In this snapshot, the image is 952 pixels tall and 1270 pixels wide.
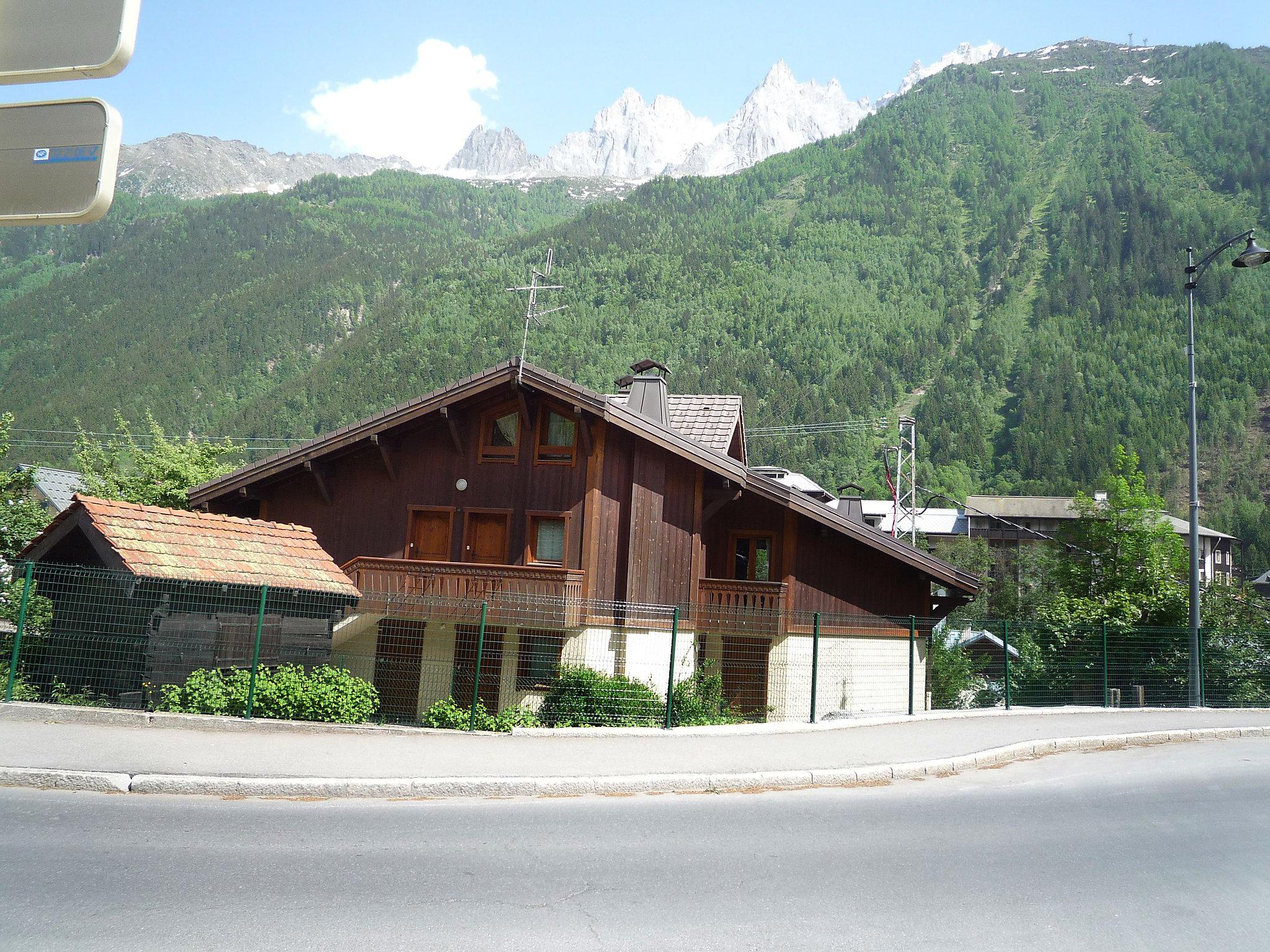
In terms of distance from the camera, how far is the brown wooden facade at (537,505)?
20484 mm

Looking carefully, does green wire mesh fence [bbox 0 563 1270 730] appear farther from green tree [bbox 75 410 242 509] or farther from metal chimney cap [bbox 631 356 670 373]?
metal chimney cap [bbox 631 356 670 373]

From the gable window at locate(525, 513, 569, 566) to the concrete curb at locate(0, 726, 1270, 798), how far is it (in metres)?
10.4

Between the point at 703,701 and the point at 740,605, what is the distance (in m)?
4.46

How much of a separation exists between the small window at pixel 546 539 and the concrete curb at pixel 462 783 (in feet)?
34.2

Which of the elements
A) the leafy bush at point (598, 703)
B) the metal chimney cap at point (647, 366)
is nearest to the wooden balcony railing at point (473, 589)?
the leafy bush at point (598, 703)

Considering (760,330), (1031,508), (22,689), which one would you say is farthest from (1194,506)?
(760,330)

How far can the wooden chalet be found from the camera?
19.8m

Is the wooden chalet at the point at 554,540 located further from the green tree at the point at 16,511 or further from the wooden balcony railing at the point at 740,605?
the green tree at the point at 16,511

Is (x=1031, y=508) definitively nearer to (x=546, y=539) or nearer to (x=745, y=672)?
(x=745, y=672)

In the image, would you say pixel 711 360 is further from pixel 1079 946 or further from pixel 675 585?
pixel 1079 946

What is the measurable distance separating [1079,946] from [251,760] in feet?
29.3

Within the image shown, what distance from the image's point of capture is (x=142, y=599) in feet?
49.4

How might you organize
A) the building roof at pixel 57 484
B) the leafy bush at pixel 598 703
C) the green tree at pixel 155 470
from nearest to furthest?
the leafy bush at pixel 598 703 < the green tree at pixel 155 470 < the building roof at pixel 57 484

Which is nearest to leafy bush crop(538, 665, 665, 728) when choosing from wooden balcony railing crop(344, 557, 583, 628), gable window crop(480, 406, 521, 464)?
wooden balcony railing crop(344, 557, 583, 628)
